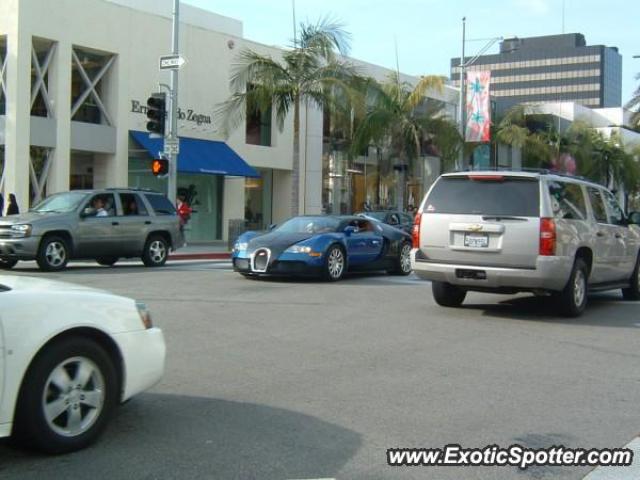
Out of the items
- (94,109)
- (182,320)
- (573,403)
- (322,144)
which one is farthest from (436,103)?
(573,403)

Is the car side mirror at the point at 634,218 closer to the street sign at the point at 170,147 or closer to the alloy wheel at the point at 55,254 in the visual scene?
the alloy wheel at the point at 55,254

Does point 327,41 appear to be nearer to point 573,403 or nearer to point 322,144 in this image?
point 322,144

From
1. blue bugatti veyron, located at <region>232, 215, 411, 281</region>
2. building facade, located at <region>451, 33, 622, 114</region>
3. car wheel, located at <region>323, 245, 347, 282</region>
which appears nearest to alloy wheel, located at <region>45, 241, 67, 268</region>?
blue bugatti veyron, located at <region>232, 215, 411, 281</region>

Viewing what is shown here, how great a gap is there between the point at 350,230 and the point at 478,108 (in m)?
19.1

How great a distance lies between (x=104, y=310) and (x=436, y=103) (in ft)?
104

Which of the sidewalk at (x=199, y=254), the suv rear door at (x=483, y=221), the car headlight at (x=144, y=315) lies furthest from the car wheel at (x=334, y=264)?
the car headlight at (x=144, y=315)

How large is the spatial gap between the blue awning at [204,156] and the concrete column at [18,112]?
3.99 metres

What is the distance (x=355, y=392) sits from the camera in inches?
239

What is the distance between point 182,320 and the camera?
370 inches

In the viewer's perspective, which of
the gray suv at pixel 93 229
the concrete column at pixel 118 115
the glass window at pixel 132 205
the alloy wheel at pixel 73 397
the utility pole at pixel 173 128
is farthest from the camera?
the concrete column at pixel 118 115

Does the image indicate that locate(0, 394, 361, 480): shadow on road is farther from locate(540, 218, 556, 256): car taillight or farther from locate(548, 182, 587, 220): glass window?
locate(548, 182, 587, 220): glass window

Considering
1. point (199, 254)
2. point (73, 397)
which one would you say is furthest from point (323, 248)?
point (73, 397)

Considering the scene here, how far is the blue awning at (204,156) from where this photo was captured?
2580 cm

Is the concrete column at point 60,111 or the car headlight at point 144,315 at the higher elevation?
the concrete column at point 60,111
